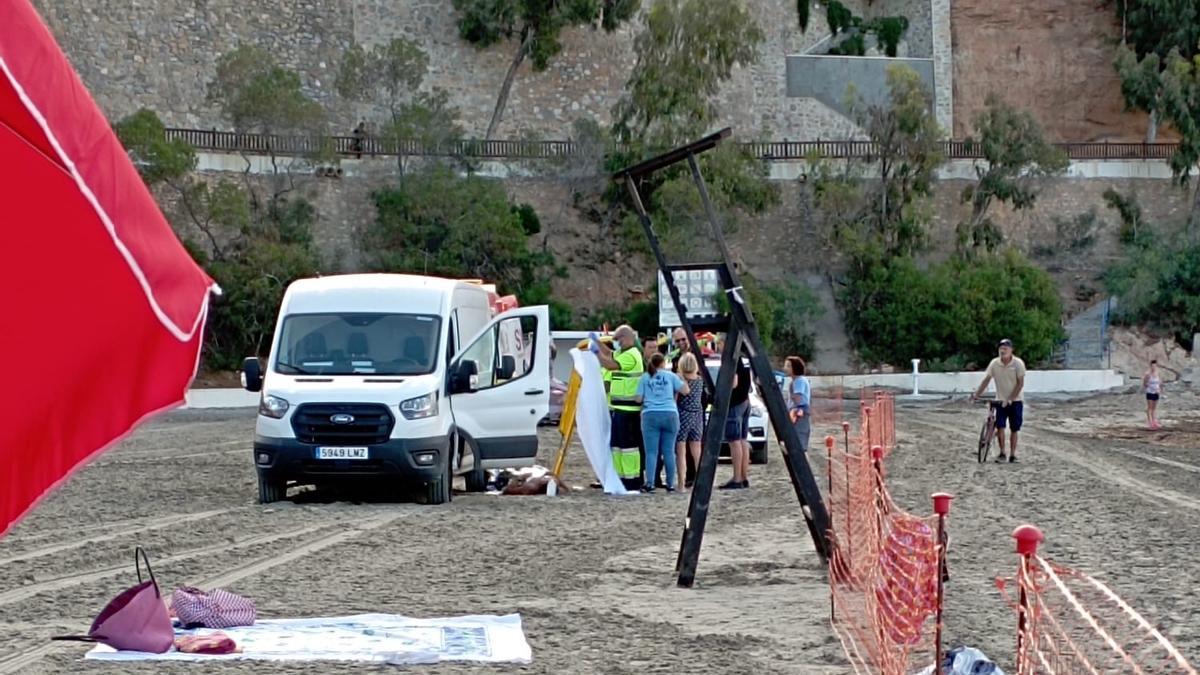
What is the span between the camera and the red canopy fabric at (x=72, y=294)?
2887 millimetres

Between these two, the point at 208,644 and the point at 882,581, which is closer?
the point at 882,581

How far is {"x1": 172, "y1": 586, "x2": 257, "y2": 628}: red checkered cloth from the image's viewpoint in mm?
9227

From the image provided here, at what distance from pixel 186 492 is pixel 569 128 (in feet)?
129

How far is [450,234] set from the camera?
47.2 metres

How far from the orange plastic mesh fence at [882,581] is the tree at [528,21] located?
43.4 m

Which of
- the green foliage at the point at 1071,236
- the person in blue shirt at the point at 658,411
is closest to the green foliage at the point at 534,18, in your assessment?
the green foliage at the point at 1071,236

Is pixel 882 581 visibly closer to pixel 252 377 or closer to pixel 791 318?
pixel 252 377

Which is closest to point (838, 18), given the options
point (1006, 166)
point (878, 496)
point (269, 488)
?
point (1006, 166)

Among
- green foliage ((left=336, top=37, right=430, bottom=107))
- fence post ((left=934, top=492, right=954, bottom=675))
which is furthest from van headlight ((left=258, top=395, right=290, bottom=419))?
green foliage ((left=336, top=37, right=430, bottom=107))

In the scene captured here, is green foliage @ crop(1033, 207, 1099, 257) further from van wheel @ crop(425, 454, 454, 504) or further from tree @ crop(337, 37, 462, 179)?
van wheel @ crop(425, 454, 454, 504)

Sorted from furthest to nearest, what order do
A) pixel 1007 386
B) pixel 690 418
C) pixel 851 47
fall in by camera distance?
pixel 851 47 < pixel 1007 386 < pixel 690 418

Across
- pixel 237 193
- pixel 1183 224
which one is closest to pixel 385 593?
pixel 237 193

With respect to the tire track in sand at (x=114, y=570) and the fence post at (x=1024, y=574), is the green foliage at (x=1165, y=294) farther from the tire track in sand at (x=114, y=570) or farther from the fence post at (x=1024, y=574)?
the fence post at (x=1024, y=574)

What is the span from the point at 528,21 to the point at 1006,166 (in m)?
16.1
